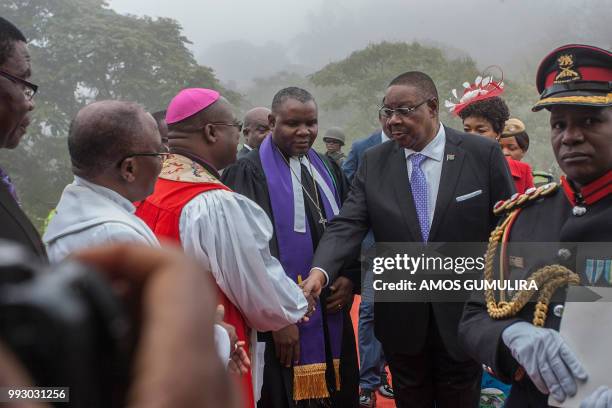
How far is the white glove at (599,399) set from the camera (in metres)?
1.58

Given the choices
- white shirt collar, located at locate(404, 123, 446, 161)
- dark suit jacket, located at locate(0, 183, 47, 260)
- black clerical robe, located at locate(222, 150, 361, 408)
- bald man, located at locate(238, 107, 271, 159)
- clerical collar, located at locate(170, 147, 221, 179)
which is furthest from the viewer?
bald man, located at locate(238, 107, 271, 159)

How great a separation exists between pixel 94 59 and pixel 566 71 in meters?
25.0

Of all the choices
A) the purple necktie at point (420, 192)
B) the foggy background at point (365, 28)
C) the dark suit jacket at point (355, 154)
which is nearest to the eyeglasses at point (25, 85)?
the purple necktie at point (420, 192)

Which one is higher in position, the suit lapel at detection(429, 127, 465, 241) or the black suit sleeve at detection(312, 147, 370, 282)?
the suit lapel at detection(429, 127, 465, 241)

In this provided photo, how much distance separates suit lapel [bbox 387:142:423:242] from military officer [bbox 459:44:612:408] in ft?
3.51

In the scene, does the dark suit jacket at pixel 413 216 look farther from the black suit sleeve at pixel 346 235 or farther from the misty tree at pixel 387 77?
the misty tree at pixel 387 77

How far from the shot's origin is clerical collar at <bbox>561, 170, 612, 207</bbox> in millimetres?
1897

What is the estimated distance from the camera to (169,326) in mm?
447

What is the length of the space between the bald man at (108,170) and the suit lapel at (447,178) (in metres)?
1.60

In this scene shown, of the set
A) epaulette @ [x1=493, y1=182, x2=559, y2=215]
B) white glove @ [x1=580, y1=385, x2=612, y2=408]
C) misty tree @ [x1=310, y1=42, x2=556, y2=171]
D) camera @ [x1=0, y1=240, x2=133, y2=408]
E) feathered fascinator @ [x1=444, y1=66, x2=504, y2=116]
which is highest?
misty tree @ [x1=310, y1=42, x2=556, y2=171]

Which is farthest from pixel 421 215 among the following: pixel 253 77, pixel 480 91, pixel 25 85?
pixel 253 77

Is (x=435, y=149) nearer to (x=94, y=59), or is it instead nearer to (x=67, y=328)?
(x=67, y=328)

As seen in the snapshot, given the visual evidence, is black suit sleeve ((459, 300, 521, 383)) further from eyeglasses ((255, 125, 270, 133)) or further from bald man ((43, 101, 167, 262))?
eyeglasses ((255, 125, 270, 133))

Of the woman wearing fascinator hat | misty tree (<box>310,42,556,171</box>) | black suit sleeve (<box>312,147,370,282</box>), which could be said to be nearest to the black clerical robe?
black suit sleeve (<box>312,147,370,282</box>)
